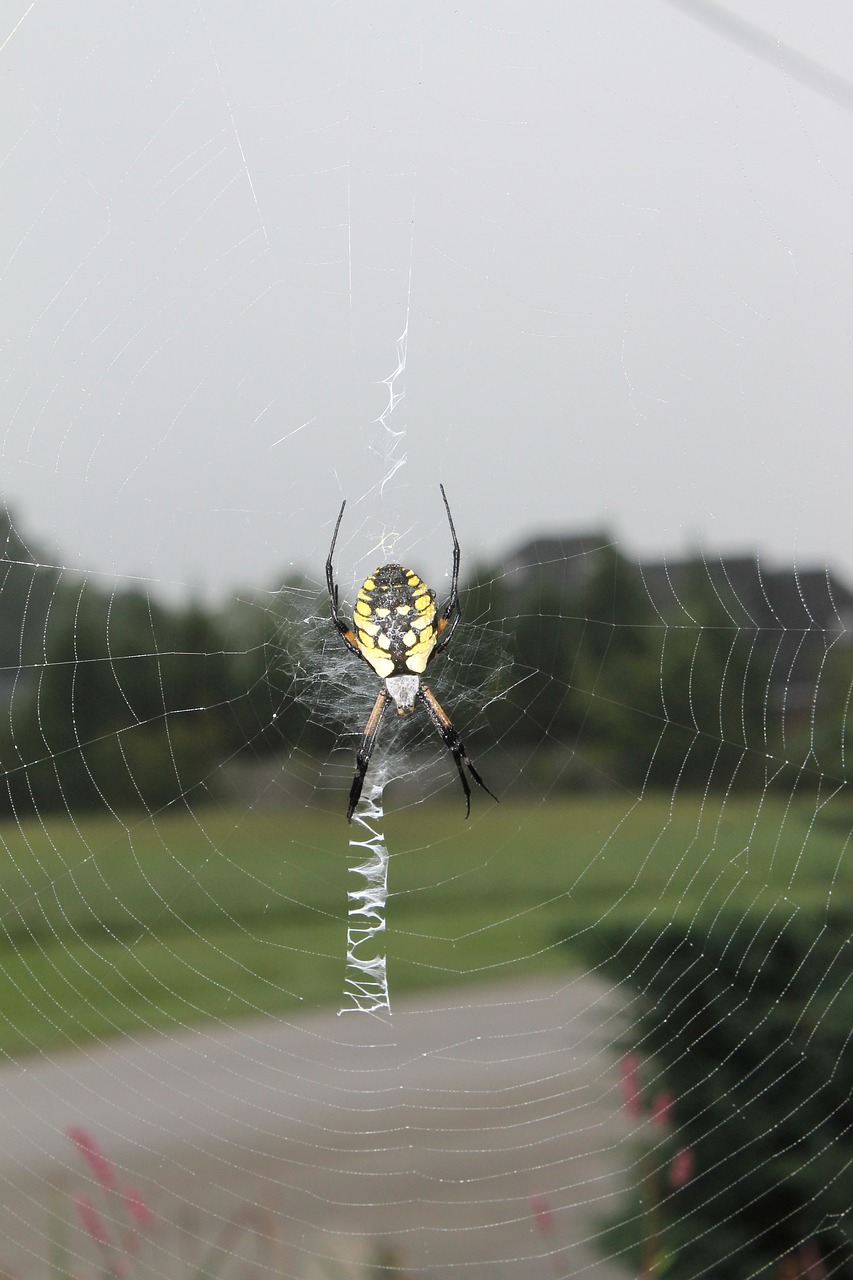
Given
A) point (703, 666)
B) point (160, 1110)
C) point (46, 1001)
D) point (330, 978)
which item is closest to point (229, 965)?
point (330, 978)

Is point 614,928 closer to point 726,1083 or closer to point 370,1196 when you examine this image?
point 726,1083

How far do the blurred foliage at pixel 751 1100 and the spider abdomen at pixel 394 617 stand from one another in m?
1.46

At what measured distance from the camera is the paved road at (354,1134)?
196 inches

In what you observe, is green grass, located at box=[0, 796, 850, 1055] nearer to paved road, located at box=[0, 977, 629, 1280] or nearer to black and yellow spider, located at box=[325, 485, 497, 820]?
paved road, located at box=[0, 977, 629, 1280]

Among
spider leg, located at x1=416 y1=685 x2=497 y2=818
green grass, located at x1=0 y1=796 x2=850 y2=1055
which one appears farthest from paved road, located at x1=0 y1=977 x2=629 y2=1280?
spider leg, located at x1=416 y1=685 x2=497 y2=818

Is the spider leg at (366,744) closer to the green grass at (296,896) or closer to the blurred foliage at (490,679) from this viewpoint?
the blurred foliage at (490,679)

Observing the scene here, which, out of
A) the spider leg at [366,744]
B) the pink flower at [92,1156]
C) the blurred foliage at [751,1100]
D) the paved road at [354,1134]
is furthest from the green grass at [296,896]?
the pink flower at [92,1156]

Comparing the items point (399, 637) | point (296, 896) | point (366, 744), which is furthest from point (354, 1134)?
point (296, 896)

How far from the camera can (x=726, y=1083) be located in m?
4.02

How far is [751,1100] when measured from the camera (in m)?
3.92

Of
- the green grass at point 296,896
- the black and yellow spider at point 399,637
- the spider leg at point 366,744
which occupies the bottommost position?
the green grass at point 296,896

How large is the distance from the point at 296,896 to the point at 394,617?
60.3 ft

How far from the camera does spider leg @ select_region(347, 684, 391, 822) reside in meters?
4.38

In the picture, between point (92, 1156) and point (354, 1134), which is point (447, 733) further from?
point (354, 1134)
